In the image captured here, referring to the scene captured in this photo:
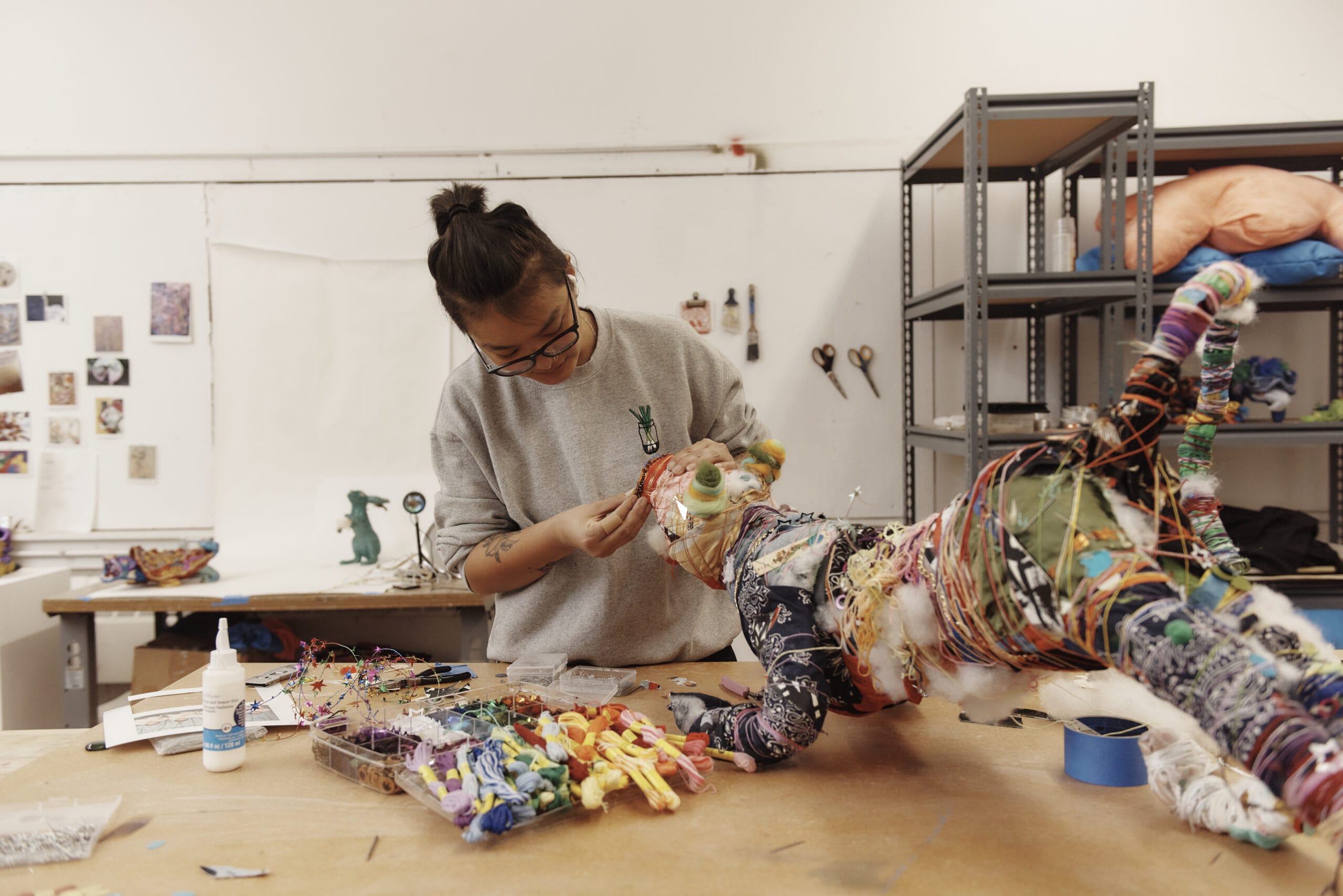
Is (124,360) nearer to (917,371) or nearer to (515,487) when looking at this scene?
(515,487)

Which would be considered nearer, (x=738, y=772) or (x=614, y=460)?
(x=738, y=772)

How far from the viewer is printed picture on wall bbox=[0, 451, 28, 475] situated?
2939 mm

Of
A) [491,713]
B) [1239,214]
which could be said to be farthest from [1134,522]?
[1239,214]

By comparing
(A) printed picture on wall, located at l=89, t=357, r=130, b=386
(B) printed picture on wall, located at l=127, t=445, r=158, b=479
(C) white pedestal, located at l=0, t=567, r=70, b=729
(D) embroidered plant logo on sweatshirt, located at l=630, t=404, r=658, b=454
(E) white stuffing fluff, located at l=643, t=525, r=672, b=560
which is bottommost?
(C) white pedestal, located at l=0, t=567, r=70, b=729

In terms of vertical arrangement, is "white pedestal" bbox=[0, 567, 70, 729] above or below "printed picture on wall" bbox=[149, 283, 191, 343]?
below

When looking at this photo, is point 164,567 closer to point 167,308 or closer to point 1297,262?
point 167,308

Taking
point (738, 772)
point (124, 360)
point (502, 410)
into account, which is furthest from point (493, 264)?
point (124, 360)

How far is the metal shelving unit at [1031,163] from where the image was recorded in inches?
87.8

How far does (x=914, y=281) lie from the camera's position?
292 centimetres

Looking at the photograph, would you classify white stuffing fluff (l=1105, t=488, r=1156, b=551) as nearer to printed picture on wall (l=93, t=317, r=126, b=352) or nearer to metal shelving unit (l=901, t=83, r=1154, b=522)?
metal shelving unit (l=901, t=83, r=1154, b=522)

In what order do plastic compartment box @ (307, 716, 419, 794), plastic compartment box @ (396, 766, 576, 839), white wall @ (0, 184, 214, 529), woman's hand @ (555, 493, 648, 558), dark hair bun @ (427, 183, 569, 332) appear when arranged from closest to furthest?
plastic compartment box @ (396, 766, 576, 839)
plastic compartment box @ (307, 716, 419, 794)
dark hair bun @ (427, 183, 569, 332)
woman's hand @ (555, 493, 648, 558)
white wall @ (0, 184, 214, 529)

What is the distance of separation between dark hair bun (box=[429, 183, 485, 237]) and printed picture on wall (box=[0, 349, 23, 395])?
2478mm

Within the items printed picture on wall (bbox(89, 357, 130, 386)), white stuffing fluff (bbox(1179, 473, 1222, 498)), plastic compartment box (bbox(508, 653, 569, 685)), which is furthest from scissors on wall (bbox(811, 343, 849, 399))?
printed picture on wall (bbox(89, 357, 130, 386))

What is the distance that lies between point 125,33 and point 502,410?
2.50 metres
